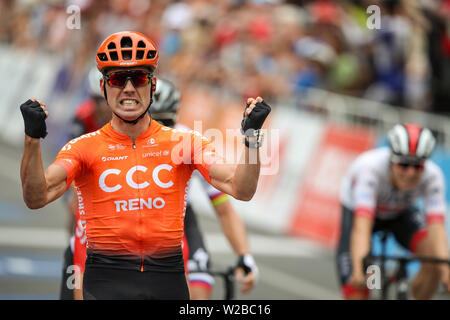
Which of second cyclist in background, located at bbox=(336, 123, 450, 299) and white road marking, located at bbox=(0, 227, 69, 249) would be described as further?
white road marking, located at bbox=(0, 227, 69, 249)

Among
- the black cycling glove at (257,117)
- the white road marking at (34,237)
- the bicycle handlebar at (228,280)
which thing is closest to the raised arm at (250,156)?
the black cycling glove at (257,117)

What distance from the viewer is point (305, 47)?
14.1 meters

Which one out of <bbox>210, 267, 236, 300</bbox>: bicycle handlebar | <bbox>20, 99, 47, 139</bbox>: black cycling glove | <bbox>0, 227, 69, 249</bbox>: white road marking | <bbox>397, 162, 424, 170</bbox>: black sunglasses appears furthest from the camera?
<bbox>0, 227, 69, 249</bbox>: white road marking

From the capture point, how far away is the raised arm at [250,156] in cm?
449

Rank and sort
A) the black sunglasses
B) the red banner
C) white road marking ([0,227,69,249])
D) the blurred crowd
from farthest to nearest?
the red banner → the blurred crowd → white road marking ([0,227,69,249]) → the black sunglasses

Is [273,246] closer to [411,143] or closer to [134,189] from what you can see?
[411,143]

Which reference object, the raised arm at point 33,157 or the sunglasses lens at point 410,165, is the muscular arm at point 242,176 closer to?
the raised arm at point 33,157

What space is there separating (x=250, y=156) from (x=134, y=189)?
0.74m

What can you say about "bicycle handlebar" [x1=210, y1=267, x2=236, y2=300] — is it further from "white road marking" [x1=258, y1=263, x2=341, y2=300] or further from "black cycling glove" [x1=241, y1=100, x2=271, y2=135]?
"white road marking" [x1=258, y1=263, x2=341, y2=300]

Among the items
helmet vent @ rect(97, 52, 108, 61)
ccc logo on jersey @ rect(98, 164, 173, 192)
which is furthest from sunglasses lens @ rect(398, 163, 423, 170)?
helmet vent @ rect(97, 52, 108, 61)

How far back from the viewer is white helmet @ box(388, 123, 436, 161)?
741cm

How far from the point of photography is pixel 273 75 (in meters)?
14.2

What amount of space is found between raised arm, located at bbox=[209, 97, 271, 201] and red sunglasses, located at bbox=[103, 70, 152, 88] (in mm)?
714

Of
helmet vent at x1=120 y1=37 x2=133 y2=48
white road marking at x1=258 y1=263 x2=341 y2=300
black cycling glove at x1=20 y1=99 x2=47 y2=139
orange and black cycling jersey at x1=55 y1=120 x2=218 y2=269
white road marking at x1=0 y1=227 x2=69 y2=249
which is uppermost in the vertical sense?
helmet vent at x1=120 y1=37 x2=133 y2=48
